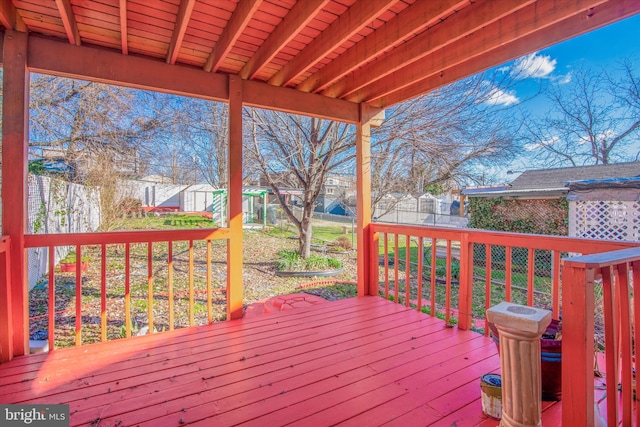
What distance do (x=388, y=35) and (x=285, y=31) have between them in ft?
2.60

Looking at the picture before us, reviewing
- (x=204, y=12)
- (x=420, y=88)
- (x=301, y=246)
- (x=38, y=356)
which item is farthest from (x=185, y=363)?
(x=301, y=246)

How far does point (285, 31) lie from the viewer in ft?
7.69

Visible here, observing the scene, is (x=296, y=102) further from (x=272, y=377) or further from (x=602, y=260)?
(x=602, y=260)

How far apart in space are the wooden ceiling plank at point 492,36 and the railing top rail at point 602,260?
1.51 metres

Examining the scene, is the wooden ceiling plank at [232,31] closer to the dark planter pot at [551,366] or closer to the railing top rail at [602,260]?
the railing top rail at [602,260]

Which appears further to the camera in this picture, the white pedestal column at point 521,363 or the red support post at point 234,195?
the red support post at point 234,195

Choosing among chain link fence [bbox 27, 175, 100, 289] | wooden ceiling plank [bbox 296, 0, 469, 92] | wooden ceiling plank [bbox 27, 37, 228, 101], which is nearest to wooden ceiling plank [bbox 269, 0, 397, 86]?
wooden ceiling plank [bbox 296, 0, 469, 92]

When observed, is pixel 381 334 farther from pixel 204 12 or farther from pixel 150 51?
pixel 150 51

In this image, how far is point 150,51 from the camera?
8.87 ft

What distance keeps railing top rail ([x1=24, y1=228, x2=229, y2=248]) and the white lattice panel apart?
219 inches

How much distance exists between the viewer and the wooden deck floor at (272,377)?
1.68 metres

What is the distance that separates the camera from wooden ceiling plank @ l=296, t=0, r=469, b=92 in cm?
205

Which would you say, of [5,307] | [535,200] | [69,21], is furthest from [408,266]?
[535,200]

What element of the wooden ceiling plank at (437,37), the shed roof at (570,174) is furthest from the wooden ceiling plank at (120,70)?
the shed roof at (570,174)
